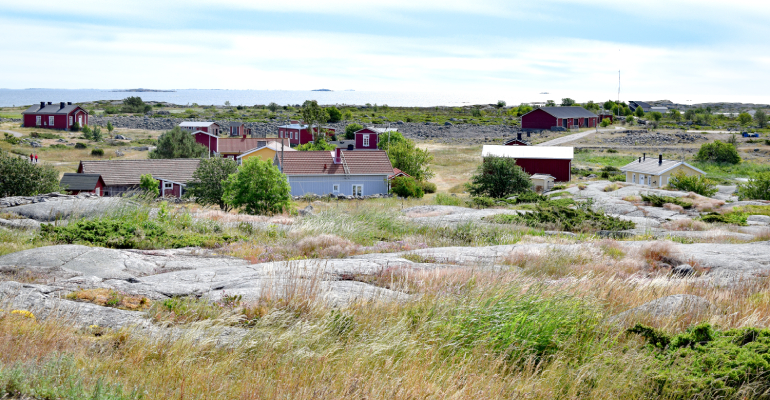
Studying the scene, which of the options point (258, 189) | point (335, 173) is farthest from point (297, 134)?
point (258, 189)

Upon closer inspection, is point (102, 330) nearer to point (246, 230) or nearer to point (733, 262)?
point (246, 230)

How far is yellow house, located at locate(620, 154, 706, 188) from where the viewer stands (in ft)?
163

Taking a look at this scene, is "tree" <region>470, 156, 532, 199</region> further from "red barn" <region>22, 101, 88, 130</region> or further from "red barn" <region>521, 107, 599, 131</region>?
"red barn" <region>22, 101, 88, 130</region>

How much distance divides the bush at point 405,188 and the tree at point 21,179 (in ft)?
86.4

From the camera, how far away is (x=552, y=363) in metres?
5.21

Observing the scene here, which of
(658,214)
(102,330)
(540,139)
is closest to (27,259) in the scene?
(102,330)

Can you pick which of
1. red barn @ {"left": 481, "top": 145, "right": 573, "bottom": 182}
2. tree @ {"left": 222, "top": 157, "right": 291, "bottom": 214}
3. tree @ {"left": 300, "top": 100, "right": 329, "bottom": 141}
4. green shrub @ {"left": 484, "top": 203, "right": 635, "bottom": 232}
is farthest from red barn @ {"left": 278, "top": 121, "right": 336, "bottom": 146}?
green shrub @ {"left": 484, "top": 203, "right": 635, "bottom": 232}

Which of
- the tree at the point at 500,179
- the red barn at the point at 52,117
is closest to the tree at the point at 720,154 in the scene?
the tree at the point at 500,179

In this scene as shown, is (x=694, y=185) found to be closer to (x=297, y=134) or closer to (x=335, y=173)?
(x=335, y=173)

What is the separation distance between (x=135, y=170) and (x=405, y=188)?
78.9ft

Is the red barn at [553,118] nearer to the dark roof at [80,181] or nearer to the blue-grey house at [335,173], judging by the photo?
the blue-grey house at [335,173]

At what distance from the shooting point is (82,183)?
43812 millimetres

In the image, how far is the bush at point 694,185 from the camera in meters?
43.8

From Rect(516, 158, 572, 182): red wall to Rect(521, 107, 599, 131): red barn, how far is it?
198 feet
